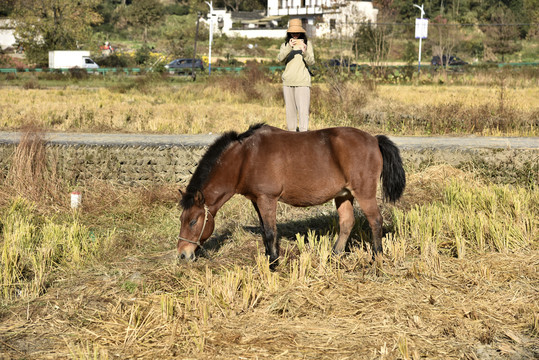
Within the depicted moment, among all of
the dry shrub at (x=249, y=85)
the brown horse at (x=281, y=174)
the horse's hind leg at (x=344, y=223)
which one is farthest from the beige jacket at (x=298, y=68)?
the dry shrub at (x=249, y=85)

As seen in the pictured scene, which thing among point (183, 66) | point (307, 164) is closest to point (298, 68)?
point (307, 164)

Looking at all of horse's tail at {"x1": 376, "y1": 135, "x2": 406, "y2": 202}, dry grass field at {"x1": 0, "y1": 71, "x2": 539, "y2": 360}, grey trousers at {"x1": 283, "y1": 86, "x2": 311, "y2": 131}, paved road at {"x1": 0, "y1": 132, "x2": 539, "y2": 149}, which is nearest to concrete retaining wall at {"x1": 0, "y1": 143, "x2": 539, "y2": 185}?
dry grass field at {"x1": 0, "y1": 71, "x2": 539, "y2": 360}

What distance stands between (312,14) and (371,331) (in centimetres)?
8259

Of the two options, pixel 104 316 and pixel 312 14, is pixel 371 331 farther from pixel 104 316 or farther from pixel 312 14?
pixel 312 14

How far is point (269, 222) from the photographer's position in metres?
6.90

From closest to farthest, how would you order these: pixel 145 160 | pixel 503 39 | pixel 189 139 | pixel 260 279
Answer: pixel 260 279, pixel 145 160, pixel 189 139, pixel 503 39

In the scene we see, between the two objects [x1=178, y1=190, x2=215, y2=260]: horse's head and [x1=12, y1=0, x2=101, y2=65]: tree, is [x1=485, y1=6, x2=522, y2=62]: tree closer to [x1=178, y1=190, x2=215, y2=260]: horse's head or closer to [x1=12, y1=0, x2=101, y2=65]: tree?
[x1=12, y1=0, x2=101, y2=65]: tree

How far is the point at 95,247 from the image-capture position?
24.8ft

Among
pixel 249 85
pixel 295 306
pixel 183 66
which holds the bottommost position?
pixel 295 306

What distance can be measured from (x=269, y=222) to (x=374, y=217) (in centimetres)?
109

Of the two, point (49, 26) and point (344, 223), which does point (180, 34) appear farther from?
point (344, 223)

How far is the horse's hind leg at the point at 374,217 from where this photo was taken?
23.0ft

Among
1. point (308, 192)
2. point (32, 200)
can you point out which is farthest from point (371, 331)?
point (32, 200)

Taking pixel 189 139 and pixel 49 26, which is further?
pixel 49 26
